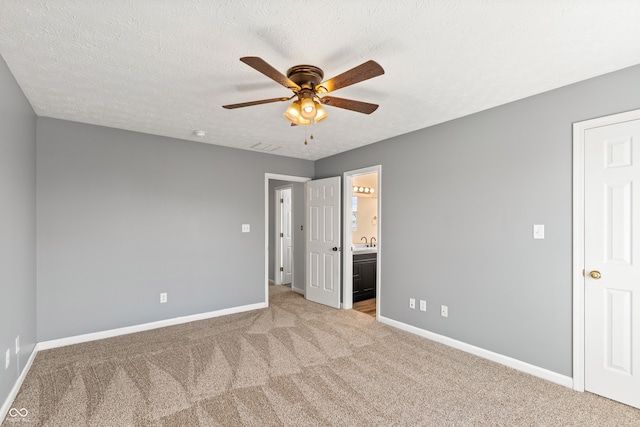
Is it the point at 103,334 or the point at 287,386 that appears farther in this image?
the point at 103,334

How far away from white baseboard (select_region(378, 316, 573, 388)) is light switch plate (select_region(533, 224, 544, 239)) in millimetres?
1139

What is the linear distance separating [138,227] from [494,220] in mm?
4039

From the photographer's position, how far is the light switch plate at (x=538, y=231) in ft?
9.01

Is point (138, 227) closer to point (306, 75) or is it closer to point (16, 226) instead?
point (16, 226)

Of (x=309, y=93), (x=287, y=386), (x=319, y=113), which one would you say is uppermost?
(x=309, y=93)

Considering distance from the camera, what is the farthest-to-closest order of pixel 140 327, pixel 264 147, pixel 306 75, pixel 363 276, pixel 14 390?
1. pixel 363 276
2. pixel 264 147
3. pixel 140 327
4. pixel 14 390
5. pixel 306 75

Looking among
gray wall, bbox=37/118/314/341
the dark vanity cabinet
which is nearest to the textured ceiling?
gray wall, bbox=37/118/314/341

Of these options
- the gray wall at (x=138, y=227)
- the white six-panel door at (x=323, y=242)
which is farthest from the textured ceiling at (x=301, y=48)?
the white six-panel door at (x=323, y=242)

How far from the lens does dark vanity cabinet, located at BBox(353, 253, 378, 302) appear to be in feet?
17.3

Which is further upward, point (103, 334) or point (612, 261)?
point (612, 261)

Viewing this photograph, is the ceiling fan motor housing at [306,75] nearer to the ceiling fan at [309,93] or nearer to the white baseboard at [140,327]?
the ceiling fan at [309,93]

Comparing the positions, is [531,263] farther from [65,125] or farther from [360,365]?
[65,125]

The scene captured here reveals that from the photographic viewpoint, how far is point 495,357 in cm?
302

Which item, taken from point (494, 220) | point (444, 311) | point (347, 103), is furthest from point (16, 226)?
point (494, 220)
